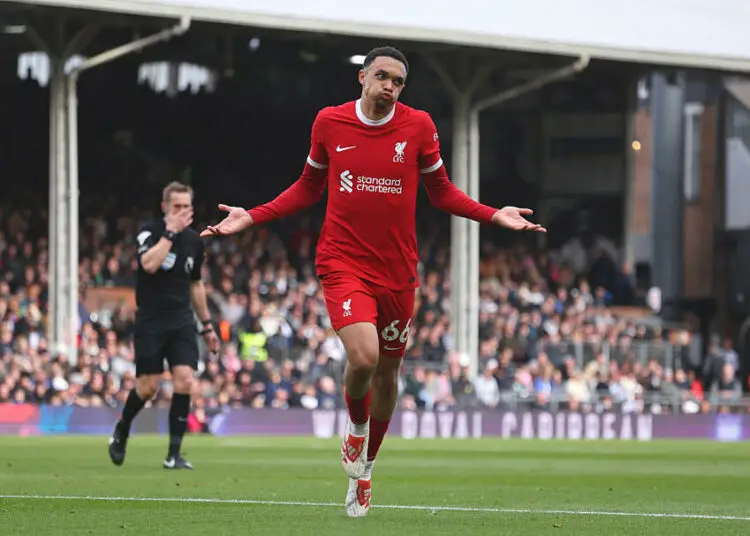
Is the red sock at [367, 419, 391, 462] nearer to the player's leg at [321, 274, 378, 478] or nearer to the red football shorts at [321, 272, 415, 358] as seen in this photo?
the player's leg at [321, 274, 378, 478]

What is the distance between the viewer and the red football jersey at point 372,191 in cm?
926

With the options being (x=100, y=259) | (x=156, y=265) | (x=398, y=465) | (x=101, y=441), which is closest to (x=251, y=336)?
(x=100, y=259)

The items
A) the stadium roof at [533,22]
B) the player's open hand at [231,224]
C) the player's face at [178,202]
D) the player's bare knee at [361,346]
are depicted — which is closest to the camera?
the player's bare knee at [361,346]

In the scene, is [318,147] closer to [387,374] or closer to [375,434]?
[387,374]

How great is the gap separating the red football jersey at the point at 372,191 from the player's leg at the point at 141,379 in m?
4.62

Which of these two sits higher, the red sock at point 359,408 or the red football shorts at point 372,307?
the red football shorts at point 372,307

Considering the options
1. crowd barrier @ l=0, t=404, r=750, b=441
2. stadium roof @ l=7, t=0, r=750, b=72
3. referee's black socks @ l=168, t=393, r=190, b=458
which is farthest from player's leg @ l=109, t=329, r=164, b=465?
stadium roof @ l=7, t=0, r=750, b=72

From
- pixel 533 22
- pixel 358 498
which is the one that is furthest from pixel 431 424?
pixel 358 498

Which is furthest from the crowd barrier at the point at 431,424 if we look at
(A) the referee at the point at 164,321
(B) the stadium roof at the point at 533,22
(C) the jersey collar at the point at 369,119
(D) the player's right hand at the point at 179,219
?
(C) the jersey collar at the point at 369,119

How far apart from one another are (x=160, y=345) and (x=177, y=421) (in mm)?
706

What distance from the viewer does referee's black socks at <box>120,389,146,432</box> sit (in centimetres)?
1379

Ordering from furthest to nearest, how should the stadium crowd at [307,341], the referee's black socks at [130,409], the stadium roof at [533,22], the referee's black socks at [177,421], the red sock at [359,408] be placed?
the stadium roof at [533,22], the stadium crowd at [307,341], the referee's black socks at [177,421], the referee's black socks at [130,409], the red sock at [359,408]

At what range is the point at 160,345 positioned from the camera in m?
13.9

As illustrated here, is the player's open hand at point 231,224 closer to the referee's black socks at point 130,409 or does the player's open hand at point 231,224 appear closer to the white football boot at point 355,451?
the white football boot at point 355,451
